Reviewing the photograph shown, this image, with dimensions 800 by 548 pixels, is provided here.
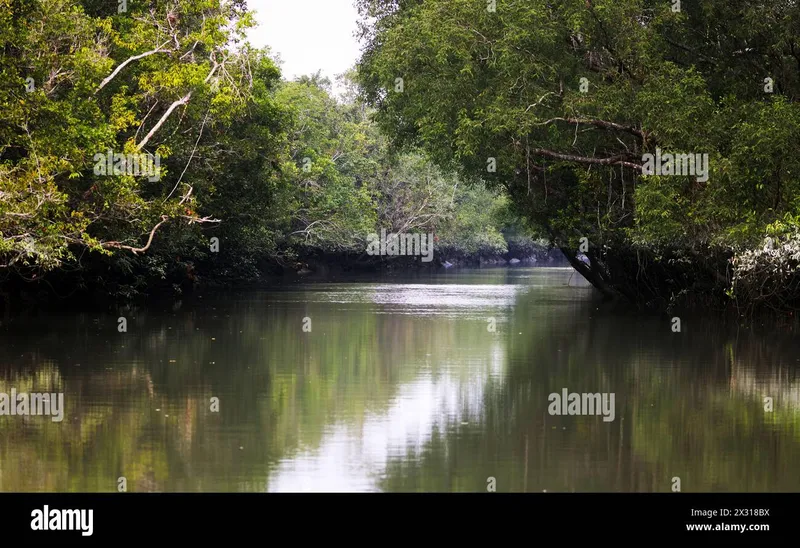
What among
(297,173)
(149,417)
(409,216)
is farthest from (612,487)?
(409,216)

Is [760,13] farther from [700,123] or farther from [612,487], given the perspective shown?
[612,487]

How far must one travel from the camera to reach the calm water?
1007 cm

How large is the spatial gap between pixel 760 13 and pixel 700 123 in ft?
8.79

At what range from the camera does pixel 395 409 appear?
13.9m

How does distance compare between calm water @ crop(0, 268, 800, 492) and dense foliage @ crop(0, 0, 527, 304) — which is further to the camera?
dense foliage @ crop(0, 0, 527, 304)

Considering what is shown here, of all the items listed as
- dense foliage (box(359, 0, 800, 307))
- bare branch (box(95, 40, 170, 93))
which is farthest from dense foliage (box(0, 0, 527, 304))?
dense foliage (box(359, 0, 800, 307))

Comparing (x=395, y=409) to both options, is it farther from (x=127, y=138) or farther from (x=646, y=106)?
(x=127, y=138)

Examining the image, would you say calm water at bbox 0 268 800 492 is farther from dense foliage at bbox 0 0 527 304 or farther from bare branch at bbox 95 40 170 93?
bare branch at bbox 95 40 170 93

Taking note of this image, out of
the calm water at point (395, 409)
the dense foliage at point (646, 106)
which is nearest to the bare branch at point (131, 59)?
the calm water at point (395, 409)

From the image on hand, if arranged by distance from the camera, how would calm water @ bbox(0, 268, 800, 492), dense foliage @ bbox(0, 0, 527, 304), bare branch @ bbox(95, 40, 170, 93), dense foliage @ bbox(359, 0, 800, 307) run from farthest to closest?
bare branch @ bbox(95, 40, 170, 93), dense foliage @ bbox(359, 0, 800, 307), dense foliage @ bbox(0, 0, 527, 304), calm water @ bbox(0, 268, 800, 492)

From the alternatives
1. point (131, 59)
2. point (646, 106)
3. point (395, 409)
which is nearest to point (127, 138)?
point (131, 59)

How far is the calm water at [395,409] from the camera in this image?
1007 centimetres

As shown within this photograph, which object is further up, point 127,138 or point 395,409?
point 127,138
